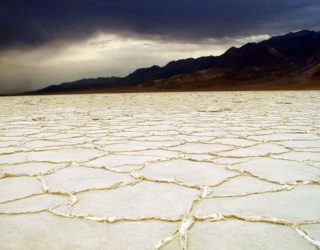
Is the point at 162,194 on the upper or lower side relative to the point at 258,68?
upper

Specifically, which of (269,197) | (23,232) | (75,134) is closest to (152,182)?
(269,197)

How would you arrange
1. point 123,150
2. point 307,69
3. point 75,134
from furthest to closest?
point 307,69 < point 75,134 < point 123,150

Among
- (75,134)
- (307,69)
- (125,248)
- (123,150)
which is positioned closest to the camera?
(125,248)

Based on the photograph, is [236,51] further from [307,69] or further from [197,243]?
[197,243]

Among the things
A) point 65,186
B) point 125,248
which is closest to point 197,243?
point 125,248

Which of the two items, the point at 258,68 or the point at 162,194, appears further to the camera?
the point at 258,68

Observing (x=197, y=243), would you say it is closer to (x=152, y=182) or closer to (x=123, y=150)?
(x=152, y=182)

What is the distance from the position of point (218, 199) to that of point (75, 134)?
7.00 ft

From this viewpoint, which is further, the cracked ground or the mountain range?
the mountain range

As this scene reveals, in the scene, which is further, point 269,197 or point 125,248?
point 269,197

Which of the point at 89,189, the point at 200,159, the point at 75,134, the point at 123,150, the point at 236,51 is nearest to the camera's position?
the point at 89,189

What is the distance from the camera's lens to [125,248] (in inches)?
38.3

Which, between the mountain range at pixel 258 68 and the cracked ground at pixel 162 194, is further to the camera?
the mountain range at pixel 258 68

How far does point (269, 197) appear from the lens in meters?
1.33
